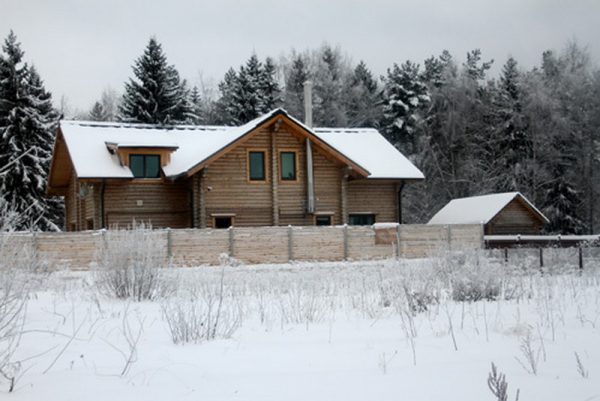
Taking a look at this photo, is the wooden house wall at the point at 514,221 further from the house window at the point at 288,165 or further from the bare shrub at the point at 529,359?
the bare shrub at the point at 529,359

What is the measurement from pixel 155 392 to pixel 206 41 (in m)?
62.3

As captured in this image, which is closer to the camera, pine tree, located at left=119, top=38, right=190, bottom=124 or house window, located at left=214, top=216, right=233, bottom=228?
house window, located at left=214, top=216, right=233, bottom=228

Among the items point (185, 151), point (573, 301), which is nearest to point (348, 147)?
point (185, 151)

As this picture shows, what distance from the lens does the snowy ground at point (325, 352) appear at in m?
4.79

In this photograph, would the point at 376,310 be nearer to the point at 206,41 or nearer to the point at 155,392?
the point at 155,392

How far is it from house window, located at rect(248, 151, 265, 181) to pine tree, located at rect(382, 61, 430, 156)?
2197cm

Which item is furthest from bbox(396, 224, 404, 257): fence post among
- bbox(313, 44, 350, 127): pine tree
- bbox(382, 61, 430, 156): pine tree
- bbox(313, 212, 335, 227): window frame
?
bbox(313, 44, 350, 127): pine tree

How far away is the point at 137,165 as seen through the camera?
2692cm

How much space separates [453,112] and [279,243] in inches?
1123

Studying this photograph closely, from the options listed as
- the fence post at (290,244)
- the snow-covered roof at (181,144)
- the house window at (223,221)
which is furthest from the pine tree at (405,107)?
the fence post at (290,244)

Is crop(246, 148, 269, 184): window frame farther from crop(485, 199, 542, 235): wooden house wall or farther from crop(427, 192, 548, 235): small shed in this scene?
crop(485, 199, 542, 235): wooden house wall

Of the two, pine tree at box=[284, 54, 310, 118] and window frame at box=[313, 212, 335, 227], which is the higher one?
pine tree at box=[284, 54, 310, 118]

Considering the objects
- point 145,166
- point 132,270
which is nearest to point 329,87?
point 145,166

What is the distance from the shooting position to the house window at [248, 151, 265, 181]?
27.3 metres
